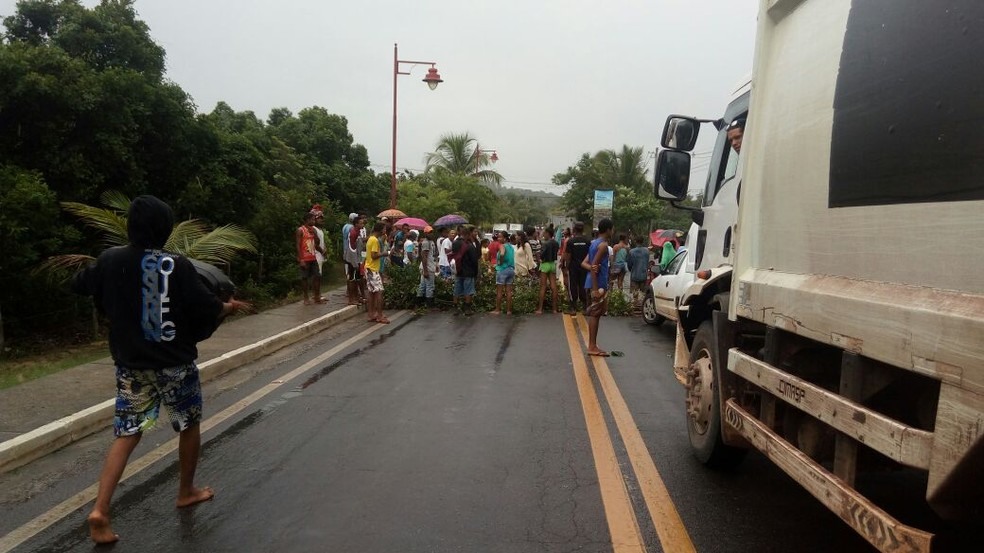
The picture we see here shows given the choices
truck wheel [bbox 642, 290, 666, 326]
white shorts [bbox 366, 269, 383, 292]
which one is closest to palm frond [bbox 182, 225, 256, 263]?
white shorts [bbox 366, 269, 383, 292]

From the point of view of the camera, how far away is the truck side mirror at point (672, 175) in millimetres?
5293

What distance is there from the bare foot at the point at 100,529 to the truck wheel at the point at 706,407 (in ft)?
11.2

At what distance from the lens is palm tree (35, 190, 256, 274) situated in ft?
28.6

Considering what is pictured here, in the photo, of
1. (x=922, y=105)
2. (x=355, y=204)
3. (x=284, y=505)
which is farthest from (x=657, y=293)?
(x=355, y=204)

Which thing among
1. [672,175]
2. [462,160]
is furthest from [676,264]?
[462,160]

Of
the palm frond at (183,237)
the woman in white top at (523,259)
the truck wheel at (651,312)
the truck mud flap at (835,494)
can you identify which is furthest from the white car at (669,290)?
the palm frond at (183,237)

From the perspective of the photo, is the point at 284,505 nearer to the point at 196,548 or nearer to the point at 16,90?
the point at 196,548

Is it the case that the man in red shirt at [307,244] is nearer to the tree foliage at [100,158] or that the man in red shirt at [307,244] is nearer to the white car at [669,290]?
the tree foliage at [100,158]

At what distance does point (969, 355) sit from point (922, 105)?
0.85 meters

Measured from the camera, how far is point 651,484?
418cm

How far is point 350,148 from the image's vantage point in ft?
107

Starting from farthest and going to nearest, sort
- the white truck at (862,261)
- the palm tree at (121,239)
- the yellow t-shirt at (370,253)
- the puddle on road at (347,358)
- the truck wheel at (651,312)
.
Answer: the truck wheel at (651,312), the yellow t-shirt at (370,253), the palm tree at (121,239), the puddle on road at (347,358), the white truck at (862,261)

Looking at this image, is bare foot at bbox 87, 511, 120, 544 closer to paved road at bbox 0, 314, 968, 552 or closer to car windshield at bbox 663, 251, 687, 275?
paved road at bbox 0, 314, 968, 552

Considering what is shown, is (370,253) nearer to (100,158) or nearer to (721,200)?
(100,158)
